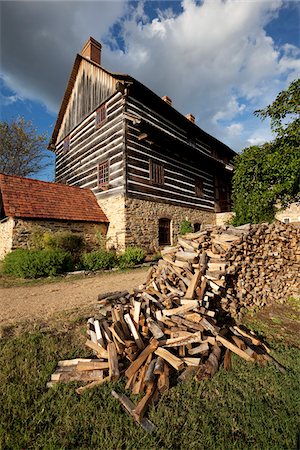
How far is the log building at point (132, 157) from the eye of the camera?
40.1 ft

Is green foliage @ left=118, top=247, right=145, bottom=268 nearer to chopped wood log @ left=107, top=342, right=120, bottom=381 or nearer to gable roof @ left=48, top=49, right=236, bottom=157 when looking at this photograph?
chopped wood log @ left=107, top=342, right=120, bottom=381

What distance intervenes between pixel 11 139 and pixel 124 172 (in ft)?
55.1

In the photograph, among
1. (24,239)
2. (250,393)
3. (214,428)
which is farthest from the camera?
(24,239)

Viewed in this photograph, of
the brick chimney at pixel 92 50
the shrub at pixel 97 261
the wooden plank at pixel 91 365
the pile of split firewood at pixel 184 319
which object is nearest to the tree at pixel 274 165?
the pile of split firewood at pixel 184 319

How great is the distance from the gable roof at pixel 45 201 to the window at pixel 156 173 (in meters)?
3.72

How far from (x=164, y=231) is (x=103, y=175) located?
201 inches

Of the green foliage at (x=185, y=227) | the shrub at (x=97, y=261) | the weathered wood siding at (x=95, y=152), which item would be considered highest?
the weathered wood siding at (x=95, y=152)

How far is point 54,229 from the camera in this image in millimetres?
10969

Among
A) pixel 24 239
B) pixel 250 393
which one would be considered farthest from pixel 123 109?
pixel 250 393

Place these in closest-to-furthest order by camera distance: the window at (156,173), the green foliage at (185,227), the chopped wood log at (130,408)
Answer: the chopped wood log at (130,408)
the window at (156,173)
the green foliage at (185,227)

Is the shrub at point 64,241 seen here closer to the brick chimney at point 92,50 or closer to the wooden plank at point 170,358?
the wooden plank at point 170,358

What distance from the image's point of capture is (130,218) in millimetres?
11961

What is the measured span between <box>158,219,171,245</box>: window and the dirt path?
5156mm

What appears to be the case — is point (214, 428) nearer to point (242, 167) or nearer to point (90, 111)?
point (242, 167)
